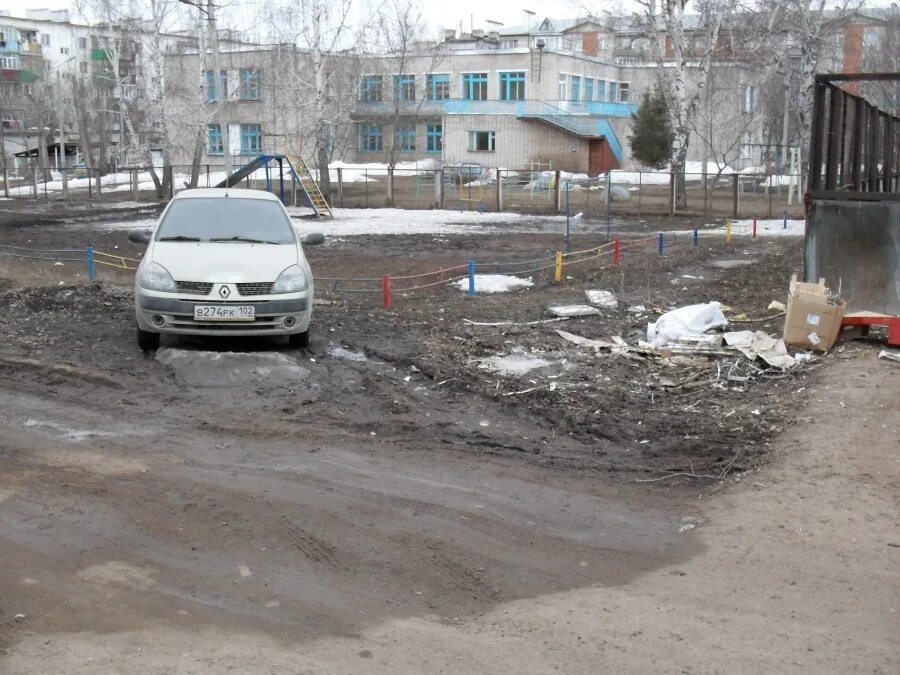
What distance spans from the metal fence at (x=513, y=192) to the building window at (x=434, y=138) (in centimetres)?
939

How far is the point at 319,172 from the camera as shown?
44.4 m

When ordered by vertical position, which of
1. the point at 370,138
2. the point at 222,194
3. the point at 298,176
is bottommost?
the point at 222,194

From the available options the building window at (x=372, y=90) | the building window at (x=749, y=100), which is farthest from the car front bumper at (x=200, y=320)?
the building window at (x=372, y=90)

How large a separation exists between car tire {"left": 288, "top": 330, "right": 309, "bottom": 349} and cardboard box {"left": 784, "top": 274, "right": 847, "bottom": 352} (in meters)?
5.14

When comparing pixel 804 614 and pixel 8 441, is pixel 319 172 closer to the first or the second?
pixel 8 441

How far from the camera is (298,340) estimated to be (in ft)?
34.4

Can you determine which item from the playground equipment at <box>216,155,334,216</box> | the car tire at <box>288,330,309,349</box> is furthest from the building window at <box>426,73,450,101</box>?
the car tire at <box>288,330,309,349</box>

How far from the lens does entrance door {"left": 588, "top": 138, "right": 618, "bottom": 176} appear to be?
2537 inches

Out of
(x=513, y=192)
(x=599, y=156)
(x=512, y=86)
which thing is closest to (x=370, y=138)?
(x=512, y=86)

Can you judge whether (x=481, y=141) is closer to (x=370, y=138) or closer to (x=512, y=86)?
(x=512, y=86)

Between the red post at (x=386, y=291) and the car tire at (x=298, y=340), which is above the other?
the red post at (x=386, y=291)

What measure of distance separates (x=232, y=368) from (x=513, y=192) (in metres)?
39.5

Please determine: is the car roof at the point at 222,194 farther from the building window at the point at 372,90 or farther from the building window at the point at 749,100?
the building window at the point at 372,90

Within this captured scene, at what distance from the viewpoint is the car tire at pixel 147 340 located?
33.4 ft
